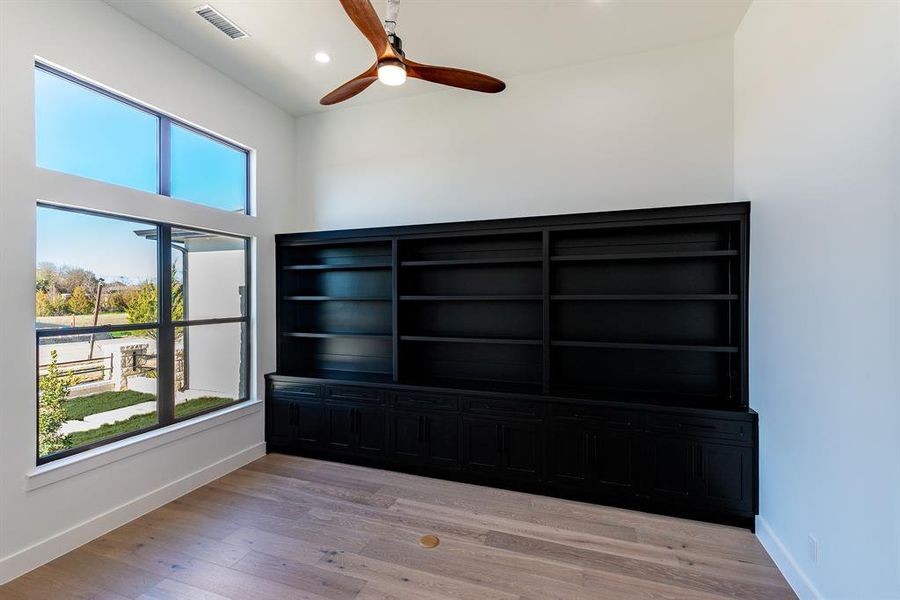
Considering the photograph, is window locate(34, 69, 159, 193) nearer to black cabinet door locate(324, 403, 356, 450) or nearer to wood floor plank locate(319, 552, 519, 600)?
black cabinet door locate(324, 403, 356, 450)

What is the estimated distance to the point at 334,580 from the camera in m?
2.17

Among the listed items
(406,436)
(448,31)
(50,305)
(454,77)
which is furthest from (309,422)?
(448,31)

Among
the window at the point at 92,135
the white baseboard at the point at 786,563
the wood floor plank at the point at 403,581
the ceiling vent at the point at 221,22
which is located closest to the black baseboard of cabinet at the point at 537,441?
the white baseboard at the point at 786,563

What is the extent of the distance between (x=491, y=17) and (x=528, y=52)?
567 mm

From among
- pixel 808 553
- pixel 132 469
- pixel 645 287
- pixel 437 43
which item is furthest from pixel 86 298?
pixel 808 553

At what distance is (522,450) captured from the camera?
10.3 ft

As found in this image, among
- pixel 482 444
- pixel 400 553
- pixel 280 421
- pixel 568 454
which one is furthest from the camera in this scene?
pixel 280 421

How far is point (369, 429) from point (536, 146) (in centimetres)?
306

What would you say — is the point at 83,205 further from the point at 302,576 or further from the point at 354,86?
the point at 302,576

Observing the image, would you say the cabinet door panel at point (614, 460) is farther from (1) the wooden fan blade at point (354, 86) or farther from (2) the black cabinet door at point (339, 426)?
(1) the wooden fan blade at point (354, 86)

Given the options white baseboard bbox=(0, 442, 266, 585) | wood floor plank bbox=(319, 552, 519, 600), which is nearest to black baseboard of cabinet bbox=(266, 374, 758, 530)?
white baseboard bbox=(0, 442, 266, 585)

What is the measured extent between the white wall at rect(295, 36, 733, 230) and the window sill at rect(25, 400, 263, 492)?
2.18 meters

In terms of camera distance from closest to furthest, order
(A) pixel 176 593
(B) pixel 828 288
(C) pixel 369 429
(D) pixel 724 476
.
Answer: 1. (B) pixel 828 288
2. (A) pixel 176 593
3. (D) pixel 724 476
4. (C) pixel 369 429

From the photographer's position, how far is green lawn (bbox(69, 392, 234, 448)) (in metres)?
2.61
